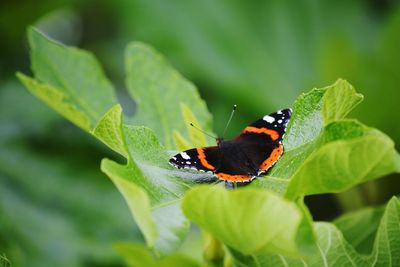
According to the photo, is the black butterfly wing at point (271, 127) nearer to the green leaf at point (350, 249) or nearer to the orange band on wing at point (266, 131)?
the orange band on wing at point (266, 131)

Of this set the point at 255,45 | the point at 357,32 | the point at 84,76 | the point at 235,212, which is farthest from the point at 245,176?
the point at 357,32

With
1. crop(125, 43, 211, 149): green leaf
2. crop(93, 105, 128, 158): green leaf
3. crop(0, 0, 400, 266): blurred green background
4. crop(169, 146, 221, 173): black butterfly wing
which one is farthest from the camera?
crop(0, 0, 400, 266): blurred green background

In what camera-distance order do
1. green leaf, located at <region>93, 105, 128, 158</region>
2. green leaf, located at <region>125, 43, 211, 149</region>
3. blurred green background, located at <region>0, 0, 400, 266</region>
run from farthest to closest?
1. blurred green background, located at <region>0, 0, 400, 266</region>
2. green leaf, located at <region>125, 43, 211, 149</region>
3. green leaf, located at <region>93, 105, 128, 158</region>

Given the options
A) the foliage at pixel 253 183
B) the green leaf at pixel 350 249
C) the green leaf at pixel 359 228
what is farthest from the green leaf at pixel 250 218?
the green leaf at pixel 359 228

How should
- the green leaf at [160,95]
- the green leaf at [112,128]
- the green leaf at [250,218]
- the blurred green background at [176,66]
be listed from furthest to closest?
the blurred green background at [176,66], the green leaf at [160,95], the green leaf at [112,128], the green leaf at [250,218]

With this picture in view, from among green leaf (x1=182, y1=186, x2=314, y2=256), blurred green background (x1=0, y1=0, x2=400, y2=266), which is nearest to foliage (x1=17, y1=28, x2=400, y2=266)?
green leaf (x1=182, y1=186, x2=314, y2=256)

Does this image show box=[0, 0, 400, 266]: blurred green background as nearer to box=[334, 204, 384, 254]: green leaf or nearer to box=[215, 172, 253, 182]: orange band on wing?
box=[334, 204, 384, 254]: green leaf

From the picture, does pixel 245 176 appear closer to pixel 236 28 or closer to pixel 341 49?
pixel 341 49
